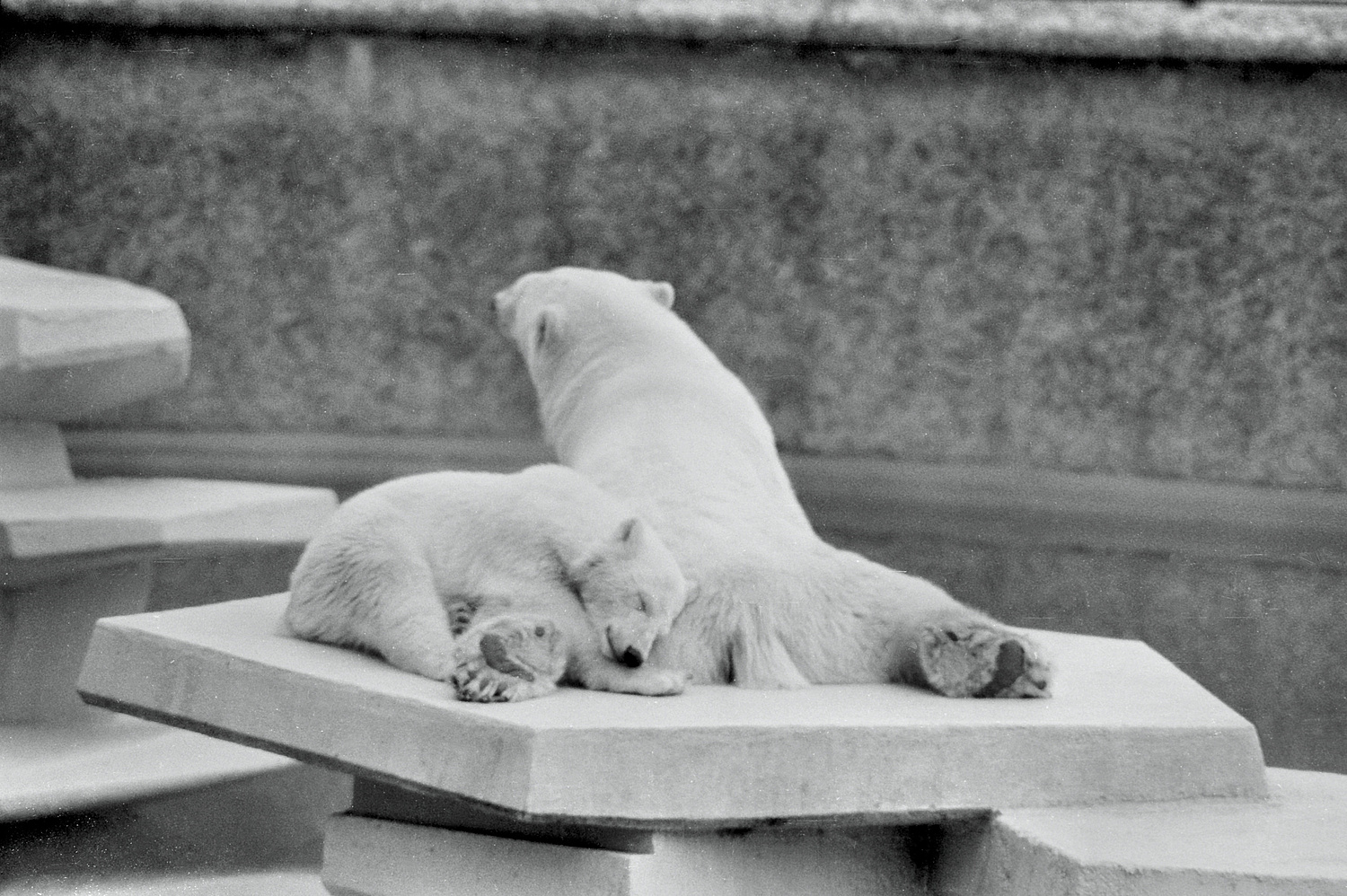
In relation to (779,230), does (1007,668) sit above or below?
below

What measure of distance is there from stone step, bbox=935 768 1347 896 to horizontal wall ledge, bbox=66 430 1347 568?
243 centimetres

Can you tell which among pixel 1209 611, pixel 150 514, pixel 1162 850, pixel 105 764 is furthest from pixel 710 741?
pixel 1209 611

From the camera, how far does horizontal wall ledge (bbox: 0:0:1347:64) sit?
4613 millimetres

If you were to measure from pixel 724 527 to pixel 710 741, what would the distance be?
0.48 meters

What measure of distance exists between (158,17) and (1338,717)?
3883mm

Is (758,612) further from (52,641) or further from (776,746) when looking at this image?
(52,641)

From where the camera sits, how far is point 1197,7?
15.5ft

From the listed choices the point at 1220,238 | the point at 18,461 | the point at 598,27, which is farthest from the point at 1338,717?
the point at 18,461

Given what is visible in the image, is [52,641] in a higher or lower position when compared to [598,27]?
lower

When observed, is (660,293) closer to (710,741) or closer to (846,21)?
(710,741)

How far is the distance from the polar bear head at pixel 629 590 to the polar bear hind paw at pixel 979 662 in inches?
13.7

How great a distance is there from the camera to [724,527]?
2252 mm

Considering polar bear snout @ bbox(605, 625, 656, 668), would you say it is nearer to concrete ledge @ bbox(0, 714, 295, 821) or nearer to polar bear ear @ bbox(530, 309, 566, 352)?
polar bear ear @ bbox(530, 309, 566, 352)

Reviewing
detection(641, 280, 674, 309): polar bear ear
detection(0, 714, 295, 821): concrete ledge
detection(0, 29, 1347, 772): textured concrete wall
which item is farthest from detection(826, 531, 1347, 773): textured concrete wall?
detection(0, 714, 295, 821): concrete ledge
